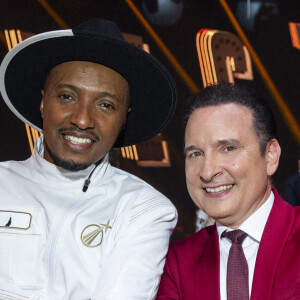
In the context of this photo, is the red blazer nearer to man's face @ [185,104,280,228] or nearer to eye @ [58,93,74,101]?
man's face @ [185,104,280,228]

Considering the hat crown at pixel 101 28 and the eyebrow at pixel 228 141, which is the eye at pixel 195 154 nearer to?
the eyebrow at pixel 228 141

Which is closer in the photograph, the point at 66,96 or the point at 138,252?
the point at 138,252

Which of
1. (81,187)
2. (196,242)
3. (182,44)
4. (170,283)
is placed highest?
(182,44)

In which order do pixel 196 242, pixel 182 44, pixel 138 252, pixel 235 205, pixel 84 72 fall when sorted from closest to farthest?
pixel 138 252
pixel 235 205
pixel 84 72
pixel 196 242
pixel 182 44

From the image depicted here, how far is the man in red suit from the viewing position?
63.0 inches

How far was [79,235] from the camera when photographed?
1.64 metres

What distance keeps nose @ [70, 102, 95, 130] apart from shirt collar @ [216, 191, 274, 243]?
0.64m

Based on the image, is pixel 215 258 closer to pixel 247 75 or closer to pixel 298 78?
pixel 247 75

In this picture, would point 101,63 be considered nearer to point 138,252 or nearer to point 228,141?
point 228,141

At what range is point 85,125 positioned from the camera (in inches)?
66.9

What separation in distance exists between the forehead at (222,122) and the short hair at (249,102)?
0.02m

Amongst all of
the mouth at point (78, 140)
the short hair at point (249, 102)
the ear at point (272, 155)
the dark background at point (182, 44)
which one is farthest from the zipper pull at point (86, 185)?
the dark background at point (182, 44)

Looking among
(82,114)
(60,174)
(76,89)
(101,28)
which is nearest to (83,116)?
(82,114)

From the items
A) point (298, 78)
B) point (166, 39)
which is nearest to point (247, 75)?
point (298, 78)
